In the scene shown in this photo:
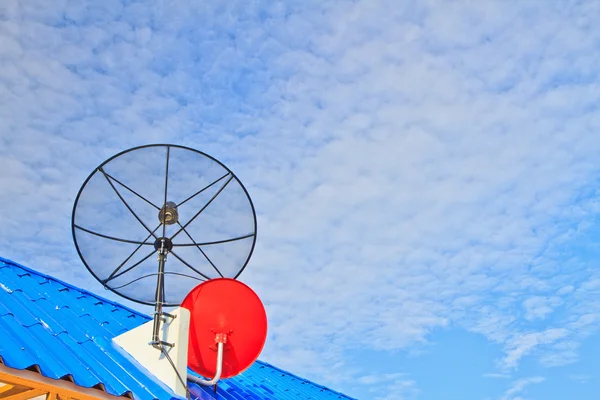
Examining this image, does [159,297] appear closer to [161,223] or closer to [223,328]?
[223,328]

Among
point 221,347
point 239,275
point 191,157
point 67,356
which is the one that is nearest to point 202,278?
point 239,275

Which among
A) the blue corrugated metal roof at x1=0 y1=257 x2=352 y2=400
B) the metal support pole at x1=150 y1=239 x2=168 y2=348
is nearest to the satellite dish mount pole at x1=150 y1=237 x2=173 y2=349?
the metal support pole at x1=150 y1=239 x2=168 y2=348

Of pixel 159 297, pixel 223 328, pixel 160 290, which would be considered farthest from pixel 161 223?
pixel 223 328

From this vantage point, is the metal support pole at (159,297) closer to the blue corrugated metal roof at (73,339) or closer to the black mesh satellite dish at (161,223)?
the black mesh satellite dish at (161,223)

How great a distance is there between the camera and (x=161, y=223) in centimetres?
781

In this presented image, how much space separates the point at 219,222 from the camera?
8.17m

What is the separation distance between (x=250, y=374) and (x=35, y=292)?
3816 mm

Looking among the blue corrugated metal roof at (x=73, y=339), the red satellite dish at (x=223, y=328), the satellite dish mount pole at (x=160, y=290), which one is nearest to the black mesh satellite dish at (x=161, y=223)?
the satellite dish mount pole at (x=160, y=290)

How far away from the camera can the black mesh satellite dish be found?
7.48 metres

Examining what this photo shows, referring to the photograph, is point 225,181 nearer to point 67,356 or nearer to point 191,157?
point 191,157

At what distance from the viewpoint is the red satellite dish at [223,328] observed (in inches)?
289

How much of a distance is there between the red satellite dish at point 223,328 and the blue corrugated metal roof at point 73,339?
16.3 inches

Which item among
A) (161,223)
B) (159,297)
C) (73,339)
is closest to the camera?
(73,339)

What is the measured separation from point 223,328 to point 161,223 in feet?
5.07
